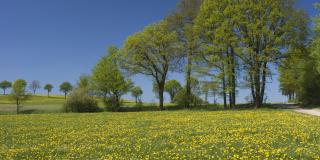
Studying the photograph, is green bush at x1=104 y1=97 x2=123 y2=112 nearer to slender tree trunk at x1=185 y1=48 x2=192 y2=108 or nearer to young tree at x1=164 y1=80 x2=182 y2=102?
slender tree trunk at x1=185 y1=48 x2=192 y2=108

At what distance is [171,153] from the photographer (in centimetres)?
1327


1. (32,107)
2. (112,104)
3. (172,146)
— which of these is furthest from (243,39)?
(32,107)

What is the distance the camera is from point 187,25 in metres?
54.4

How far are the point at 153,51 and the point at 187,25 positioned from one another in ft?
20.9

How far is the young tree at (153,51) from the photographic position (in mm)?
55219

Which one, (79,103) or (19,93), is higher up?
(19,93)

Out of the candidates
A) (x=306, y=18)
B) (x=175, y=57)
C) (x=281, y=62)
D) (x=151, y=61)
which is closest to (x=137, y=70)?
(x=151, y=61)

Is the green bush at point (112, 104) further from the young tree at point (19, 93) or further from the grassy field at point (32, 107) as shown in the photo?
the young tree at point (19, 93)

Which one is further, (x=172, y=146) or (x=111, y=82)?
(x=111, y=82)

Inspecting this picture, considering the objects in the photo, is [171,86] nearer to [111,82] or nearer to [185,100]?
[111,82]

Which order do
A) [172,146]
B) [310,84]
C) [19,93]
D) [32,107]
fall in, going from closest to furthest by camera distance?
[172,146], [310,84], [19,93], [32,107]

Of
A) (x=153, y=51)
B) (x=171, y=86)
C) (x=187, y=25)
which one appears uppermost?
(x=187, y=25)

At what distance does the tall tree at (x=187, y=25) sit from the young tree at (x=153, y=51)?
3.70ft

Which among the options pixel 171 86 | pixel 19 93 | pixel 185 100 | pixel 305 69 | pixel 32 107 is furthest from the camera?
pixel 171 86
